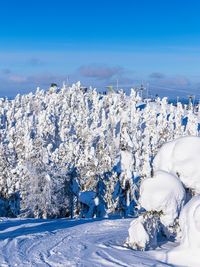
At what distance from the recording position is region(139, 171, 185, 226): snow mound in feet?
35.9

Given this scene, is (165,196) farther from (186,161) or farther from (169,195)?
(186,161)

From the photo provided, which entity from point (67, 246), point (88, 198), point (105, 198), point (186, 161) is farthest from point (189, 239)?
point (105, 198)

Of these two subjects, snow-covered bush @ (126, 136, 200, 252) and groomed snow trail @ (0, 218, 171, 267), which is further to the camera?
snow-covered bush @ (126, 136, 200, 252)

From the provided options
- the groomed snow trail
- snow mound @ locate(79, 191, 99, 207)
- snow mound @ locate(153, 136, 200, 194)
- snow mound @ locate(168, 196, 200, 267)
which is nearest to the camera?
snow mound @ locate(168, 196, 200, 267)

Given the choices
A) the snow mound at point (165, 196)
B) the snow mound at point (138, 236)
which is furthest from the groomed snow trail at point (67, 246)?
the snow mound at point (165, 196)

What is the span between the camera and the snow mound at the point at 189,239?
31.6ft

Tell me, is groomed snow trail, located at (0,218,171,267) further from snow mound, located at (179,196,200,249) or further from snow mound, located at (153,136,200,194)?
snow mound, located at (153,136,200,194)

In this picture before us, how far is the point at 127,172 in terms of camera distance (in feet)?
116

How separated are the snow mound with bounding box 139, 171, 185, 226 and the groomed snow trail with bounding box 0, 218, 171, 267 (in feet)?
5.25

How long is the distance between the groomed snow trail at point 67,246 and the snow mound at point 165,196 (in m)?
1.60

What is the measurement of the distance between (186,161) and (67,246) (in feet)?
18.6

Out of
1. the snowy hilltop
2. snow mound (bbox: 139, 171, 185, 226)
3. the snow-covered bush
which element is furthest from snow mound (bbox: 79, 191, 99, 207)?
snow mound (bbox: 139, 171, 185, 226)

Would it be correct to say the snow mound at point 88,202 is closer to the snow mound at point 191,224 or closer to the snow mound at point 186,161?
the snow mound at point 186,161

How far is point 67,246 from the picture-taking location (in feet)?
38.6
